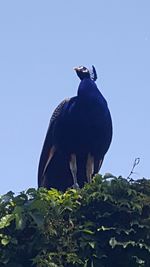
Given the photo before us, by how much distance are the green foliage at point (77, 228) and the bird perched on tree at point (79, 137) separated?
1.40m

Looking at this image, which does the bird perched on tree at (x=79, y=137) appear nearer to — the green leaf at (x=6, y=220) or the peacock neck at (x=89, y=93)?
the peacock neck at (x=89, y=93)

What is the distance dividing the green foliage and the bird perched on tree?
4.60ft

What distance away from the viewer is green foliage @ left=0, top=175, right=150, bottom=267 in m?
6.22

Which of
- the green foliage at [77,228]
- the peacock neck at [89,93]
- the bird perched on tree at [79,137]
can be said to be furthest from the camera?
the peacock neck at [89,93]

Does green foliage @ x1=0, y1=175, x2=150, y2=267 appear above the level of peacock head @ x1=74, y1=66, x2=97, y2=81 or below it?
below

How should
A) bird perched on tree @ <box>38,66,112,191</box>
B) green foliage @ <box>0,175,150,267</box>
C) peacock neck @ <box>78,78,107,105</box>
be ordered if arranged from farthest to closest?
1. peacock neck @ <box>78,78,107,105</box>
2. bird perched on tree @ <box>38,66,112,191</box>
3. green foliage @ <box>0,175,150,267</box>

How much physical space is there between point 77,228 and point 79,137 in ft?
5.96

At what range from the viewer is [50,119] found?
837 cm

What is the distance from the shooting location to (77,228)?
6348 millimetres

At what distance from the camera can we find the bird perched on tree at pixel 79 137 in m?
8.05

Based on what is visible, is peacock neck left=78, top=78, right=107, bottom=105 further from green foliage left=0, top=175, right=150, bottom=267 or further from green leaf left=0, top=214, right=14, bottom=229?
green leaf left=0, top=214, right=14, bottom=229

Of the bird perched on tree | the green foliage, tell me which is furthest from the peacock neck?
the green foliage

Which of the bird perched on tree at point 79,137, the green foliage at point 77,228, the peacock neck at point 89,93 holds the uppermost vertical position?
the peacock neck at point 89,93

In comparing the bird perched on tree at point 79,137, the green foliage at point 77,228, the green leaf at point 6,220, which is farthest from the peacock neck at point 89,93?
the green leaf at point 6,220
